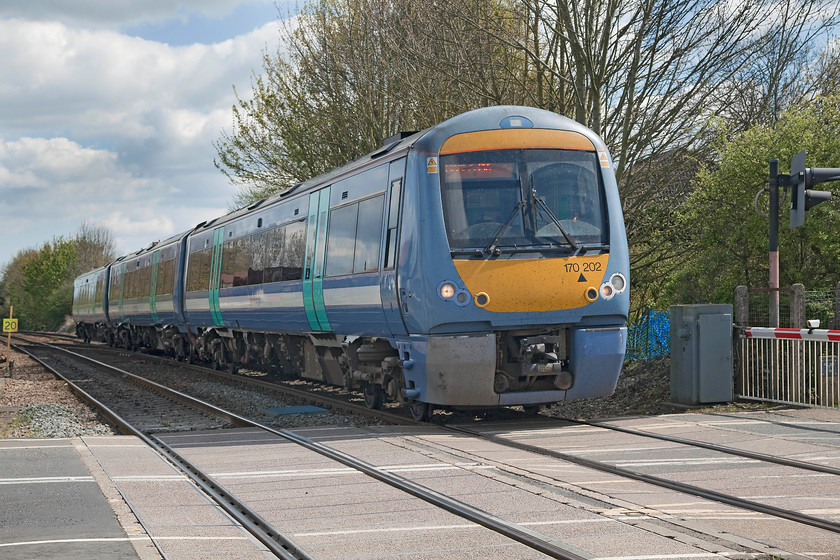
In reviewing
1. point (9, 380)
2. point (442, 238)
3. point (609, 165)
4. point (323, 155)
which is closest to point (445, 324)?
point (442, 238)

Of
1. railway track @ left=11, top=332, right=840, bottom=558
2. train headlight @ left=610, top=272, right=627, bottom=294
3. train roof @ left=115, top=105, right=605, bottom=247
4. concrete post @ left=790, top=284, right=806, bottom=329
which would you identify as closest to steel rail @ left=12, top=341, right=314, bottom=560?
railway track @ left=11, top=332, right=840, bottom=558

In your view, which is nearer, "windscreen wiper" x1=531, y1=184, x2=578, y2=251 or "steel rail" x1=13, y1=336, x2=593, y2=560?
"steel rail" x1=13, y1=336, x2=593, y2=560

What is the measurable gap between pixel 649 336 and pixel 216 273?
9.28m

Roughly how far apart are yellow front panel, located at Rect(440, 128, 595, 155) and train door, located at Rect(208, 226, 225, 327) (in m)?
11.3

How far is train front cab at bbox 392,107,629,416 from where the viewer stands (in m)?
10.5

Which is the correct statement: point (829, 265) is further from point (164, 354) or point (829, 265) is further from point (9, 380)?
point (164, 354)

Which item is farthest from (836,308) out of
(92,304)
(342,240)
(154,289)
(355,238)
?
(92,304)

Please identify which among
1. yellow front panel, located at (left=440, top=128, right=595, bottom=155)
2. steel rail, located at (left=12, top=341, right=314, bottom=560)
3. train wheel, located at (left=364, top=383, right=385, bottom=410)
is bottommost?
steel rail, located at (left=12, top=341, right=314, bottom=560)

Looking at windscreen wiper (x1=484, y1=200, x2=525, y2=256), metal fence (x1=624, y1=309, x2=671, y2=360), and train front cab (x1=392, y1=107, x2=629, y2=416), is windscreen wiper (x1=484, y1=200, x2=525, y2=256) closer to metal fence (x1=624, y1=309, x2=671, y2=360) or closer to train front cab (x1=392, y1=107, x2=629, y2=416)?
train front cab (x1=392, y1=107, x2=629, y2=416)

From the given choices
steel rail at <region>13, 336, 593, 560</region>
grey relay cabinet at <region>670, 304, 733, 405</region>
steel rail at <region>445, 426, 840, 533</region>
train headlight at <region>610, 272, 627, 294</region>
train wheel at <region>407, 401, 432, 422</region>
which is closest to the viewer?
steel rail at <region>13, 336, 593, 560</region>

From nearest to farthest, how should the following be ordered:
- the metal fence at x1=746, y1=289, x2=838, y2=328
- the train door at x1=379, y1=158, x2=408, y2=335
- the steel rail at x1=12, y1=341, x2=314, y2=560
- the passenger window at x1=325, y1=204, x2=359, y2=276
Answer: the steel rail at x1=12, y1=341, x2=314, y2=560
the train door at x1=379, y1=158, x2=408, y2=335
the passenger window at x1=325, y1=204, x2=359, y2=276
the metal fence at x1=746, y1=289, x2=838, y2=328

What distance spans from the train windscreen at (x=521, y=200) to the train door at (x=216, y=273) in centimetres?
1134

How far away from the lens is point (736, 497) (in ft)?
21.9

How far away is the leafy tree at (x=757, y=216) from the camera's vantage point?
15430mm
